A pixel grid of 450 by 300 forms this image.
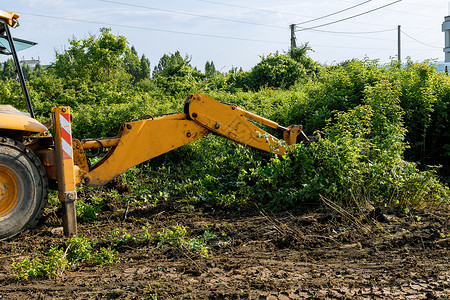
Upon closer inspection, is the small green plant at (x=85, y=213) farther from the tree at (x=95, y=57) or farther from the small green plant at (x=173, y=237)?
the tree at (x=95, y=57)

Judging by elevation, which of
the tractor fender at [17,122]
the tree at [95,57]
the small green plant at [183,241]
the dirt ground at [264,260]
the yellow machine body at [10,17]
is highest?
the tree at [95,57]

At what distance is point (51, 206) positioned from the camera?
6.59m

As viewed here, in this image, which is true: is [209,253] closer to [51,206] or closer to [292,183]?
[292,183]

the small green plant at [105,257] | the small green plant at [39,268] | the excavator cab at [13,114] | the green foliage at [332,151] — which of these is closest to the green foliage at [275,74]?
the green foliage at [332,151]

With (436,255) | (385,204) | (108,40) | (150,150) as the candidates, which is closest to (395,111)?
(385,204)

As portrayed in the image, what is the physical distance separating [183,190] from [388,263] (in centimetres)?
391

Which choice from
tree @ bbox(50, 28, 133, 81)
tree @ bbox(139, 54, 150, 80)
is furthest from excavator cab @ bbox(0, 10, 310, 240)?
tree @ bbox(139, 54, 150, 80)

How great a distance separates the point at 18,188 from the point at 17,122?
30.8 inches

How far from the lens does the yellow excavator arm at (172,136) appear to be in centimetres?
569

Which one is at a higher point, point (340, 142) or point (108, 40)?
point (108, 40)

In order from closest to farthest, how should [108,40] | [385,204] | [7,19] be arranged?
[7,19], [385,204], [108,40]

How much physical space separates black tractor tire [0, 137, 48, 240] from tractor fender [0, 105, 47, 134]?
0.16 meters

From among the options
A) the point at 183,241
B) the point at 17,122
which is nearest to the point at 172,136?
the point at 183,241

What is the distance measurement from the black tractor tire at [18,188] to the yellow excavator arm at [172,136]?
0.55 metres
